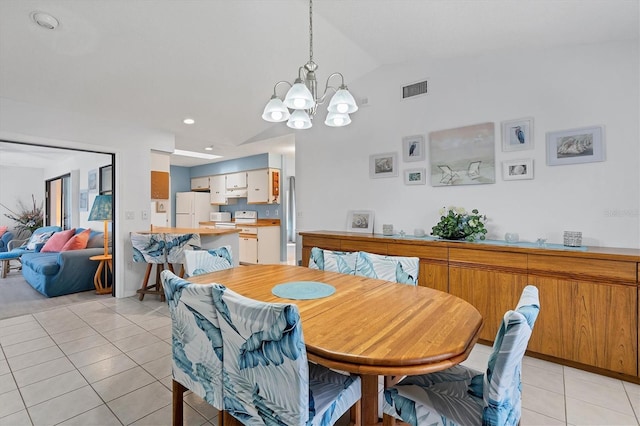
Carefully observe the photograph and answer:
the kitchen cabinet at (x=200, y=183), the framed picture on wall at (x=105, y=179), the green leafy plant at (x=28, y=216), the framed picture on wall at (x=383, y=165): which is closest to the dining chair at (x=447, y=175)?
the framed picture on wall at (x=383, y=165)

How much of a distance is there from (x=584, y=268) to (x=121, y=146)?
16.8ft

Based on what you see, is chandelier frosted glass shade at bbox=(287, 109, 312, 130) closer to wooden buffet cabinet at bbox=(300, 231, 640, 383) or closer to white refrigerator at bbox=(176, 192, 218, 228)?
wooden buffet cabinet at bbox=(300, 231, 640, 383)

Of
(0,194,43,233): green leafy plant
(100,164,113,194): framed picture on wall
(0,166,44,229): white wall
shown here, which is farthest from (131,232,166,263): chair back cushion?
(0,166,44,229): white wall

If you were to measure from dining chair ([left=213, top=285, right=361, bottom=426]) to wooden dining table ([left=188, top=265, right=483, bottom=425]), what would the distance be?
107 mm

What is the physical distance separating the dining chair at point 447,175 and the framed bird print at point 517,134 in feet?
1.65

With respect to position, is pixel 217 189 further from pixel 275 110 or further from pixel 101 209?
pixel 275 110

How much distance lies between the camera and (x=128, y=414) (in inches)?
70.4

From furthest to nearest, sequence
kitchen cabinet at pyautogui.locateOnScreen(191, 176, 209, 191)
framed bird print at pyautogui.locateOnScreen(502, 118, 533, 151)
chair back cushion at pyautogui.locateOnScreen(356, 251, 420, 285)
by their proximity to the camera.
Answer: kitchen cabinet at pyautogui.locateOnScreen(191, 176, 209, 191), framed bird print at pyautogui.locateOnScreen(502, 118, 533, 151), chair back cushion at pyautogui.locateOnScreen(356, 251, 420, 285)

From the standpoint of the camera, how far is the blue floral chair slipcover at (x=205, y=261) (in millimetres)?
2246

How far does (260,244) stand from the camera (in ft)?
20.4

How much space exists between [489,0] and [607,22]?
0.88 m

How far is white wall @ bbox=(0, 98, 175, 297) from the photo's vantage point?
344 cm

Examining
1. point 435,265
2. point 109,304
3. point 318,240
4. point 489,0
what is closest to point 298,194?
point 318,240

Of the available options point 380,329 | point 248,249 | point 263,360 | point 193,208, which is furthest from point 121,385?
point 193,208
